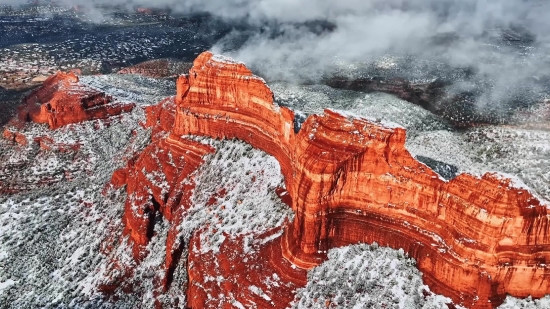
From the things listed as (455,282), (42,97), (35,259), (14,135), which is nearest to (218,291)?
(455,282)

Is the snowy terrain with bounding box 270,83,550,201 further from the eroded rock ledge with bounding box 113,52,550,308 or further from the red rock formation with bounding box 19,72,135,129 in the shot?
the red rock formation with bounding box 19,72,135,129

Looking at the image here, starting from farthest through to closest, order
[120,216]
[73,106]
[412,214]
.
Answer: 1. [73,106]
2. [120,216]
3. [412,214]

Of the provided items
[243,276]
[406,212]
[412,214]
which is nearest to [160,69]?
[243,276]

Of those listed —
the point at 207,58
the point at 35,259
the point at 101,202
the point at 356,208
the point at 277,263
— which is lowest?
the point at 35,259

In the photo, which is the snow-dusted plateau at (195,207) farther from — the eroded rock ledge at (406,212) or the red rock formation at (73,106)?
the red rock formation at (73,106)

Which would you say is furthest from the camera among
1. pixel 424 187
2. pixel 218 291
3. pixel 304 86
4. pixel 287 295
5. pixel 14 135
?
pixel 304 86

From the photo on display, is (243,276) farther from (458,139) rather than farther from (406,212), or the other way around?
(458,139)

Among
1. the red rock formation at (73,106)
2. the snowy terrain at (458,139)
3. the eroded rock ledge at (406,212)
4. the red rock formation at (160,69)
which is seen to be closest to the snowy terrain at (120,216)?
the snowy terrain at (458,139)

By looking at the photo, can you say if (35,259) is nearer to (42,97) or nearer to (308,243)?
(308,243)
